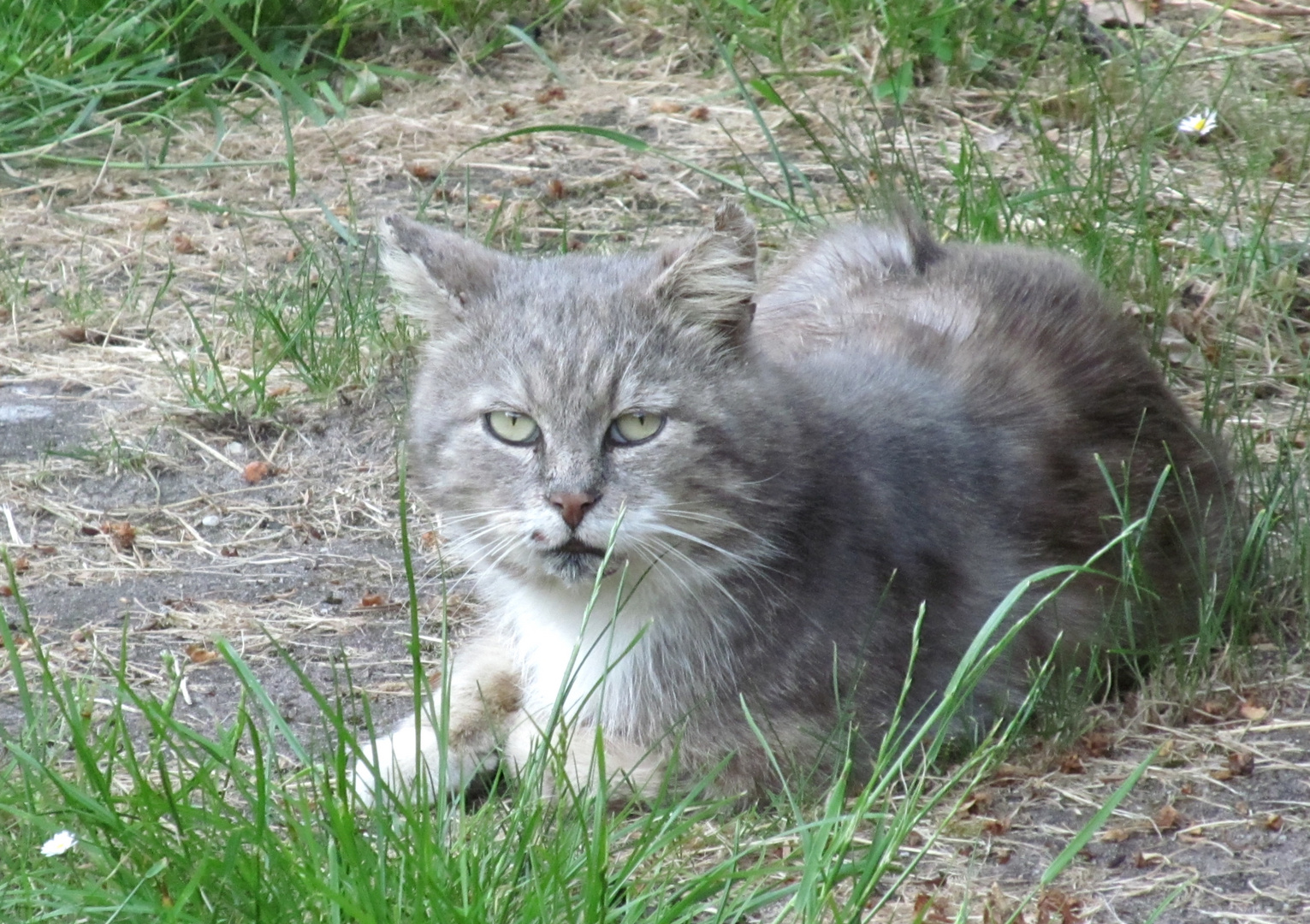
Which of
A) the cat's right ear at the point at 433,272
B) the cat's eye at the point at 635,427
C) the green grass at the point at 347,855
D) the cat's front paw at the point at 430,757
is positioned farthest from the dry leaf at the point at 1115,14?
the green grass at the point at 347,855

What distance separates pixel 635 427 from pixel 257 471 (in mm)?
1798

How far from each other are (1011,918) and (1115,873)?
489 millimetres

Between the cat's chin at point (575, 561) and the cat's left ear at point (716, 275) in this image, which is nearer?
the cat's chin at point (575, 561)

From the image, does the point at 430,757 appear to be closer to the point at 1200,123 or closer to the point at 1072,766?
the point at 1072,766

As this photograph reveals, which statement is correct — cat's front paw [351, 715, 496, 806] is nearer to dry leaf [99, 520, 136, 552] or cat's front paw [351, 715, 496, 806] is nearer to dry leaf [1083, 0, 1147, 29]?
dry leaf [99, 520, 136, 552]

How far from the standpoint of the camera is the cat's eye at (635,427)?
3.05 meters

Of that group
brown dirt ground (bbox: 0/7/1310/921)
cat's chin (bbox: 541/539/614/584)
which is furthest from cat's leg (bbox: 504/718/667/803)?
brown dirt ground (bbox: 0/7/1310/921)

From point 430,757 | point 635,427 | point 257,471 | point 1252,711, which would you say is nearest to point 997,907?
point 1252,711

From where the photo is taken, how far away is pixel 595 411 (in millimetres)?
3020

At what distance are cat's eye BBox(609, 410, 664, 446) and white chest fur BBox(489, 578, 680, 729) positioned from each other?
0.94 ft

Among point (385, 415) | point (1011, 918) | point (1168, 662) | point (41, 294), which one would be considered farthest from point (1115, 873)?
point (41, 294)

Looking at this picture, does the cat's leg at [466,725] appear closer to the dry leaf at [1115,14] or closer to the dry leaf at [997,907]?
the dry leaf at [997,907]

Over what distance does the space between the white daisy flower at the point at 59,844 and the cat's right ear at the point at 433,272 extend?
4.46ft

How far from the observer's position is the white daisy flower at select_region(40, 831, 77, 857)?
7.47 ft
